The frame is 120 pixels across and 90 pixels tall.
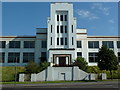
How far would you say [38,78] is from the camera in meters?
33.5

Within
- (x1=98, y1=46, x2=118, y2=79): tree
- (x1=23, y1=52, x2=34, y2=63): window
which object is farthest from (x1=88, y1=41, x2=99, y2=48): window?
(x1=98, y1=46, x2=118, y2=79): tree

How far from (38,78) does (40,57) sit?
13875mm

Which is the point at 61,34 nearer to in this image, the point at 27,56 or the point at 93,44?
the point at 93,44

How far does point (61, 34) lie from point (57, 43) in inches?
92.2

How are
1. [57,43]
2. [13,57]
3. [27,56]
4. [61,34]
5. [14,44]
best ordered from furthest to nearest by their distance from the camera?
[14,44], [13,57], [27,56], [61,34], [57,43]

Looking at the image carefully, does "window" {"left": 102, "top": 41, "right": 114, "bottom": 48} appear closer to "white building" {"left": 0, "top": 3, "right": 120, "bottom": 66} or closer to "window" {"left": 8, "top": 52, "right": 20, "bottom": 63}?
"white building" {"left": 0, "top": 3, "right": 120, "bottom": 66}

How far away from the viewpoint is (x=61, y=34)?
45.4 meters

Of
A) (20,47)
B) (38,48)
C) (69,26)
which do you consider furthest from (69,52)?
(20,47)

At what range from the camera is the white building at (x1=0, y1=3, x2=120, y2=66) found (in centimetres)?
4375

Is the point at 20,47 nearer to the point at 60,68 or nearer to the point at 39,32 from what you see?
the point at 39,32

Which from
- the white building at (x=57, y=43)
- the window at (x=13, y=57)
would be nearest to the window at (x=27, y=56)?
the white building at (x=57, y=43)

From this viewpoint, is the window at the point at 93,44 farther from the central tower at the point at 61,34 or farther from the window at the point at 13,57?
the window at the point at 13,57

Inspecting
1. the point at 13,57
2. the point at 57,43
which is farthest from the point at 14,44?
the point at 57,43

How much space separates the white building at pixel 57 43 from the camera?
4375 centimetres
